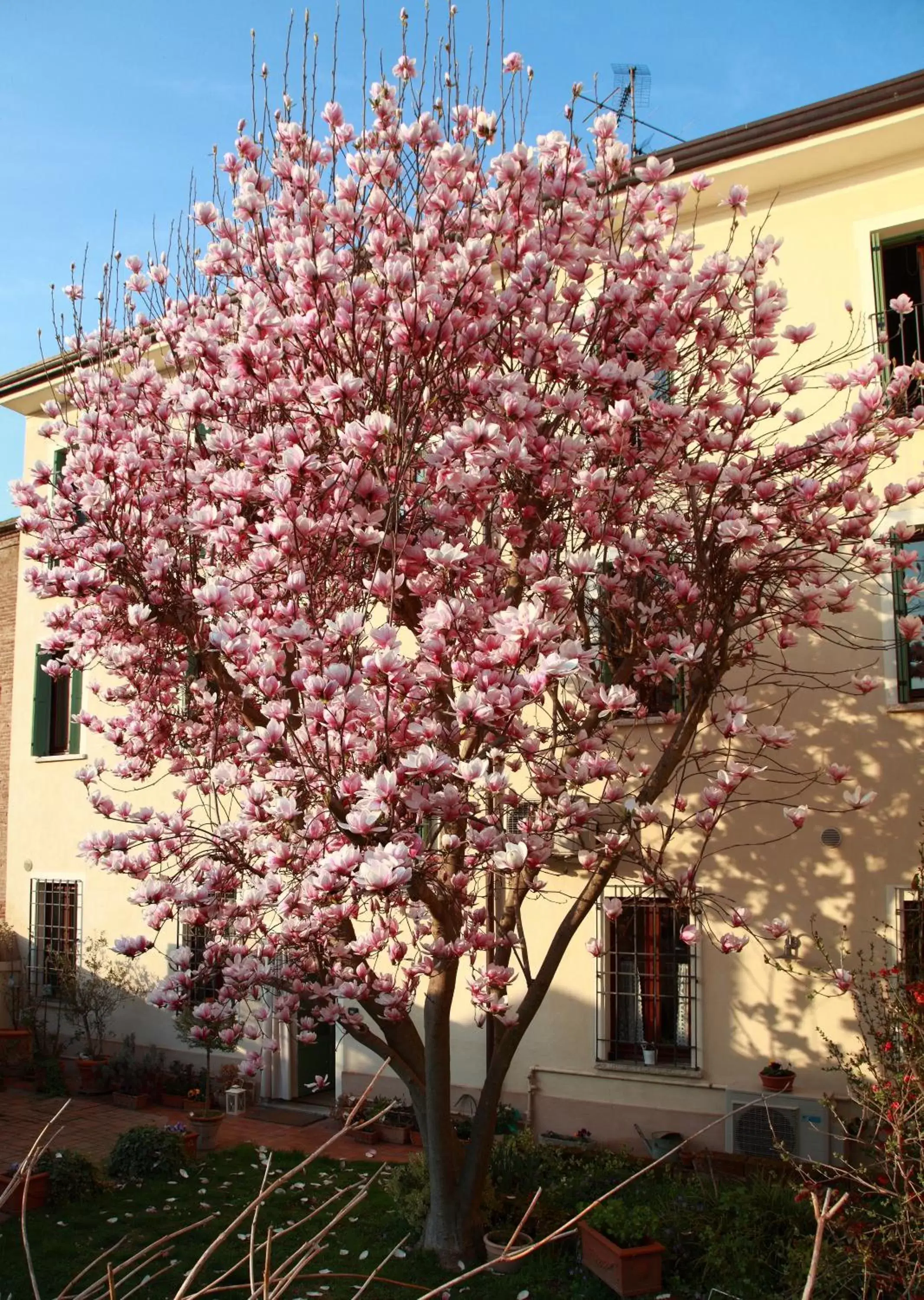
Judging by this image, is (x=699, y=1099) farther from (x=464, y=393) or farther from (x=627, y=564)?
(x=464, y=393)

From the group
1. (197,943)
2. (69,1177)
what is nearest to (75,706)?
(197,943)

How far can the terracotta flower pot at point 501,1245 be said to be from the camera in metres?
7.37

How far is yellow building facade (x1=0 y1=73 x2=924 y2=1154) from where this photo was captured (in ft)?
30.2

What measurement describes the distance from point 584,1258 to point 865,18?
30.3ft

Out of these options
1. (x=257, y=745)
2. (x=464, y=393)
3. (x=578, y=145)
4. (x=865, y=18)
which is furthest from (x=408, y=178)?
(x=865, y=18)

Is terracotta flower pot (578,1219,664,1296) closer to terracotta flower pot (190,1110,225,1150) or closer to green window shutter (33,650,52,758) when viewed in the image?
terracotta flower pot (190,1110,225,1150)

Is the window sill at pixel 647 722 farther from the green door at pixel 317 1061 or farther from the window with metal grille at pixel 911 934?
the green door at pixel 317 1061

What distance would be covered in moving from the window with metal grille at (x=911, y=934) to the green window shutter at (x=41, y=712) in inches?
454

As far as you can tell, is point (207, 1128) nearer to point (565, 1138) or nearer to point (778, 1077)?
point (565, 1138)

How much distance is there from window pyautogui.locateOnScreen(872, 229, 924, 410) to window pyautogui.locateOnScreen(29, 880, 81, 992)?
11912 millimetres

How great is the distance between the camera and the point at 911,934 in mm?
8875

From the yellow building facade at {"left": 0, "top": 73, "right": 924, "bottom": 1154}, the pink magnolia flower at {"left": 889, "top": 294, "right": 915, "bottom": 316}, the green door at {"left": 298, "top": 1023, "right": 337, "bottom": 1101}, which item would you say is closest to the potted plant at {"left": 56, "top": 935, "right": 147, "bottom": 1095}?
the green door at {"left": 298, "top": 1023, "right": 337, "bottom": 1101}

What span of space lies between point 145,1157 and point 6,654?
882 cm

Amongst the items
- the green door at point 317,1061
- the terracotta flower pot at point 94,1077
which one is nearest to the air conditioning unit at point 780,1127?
the green door at point 317,1061
